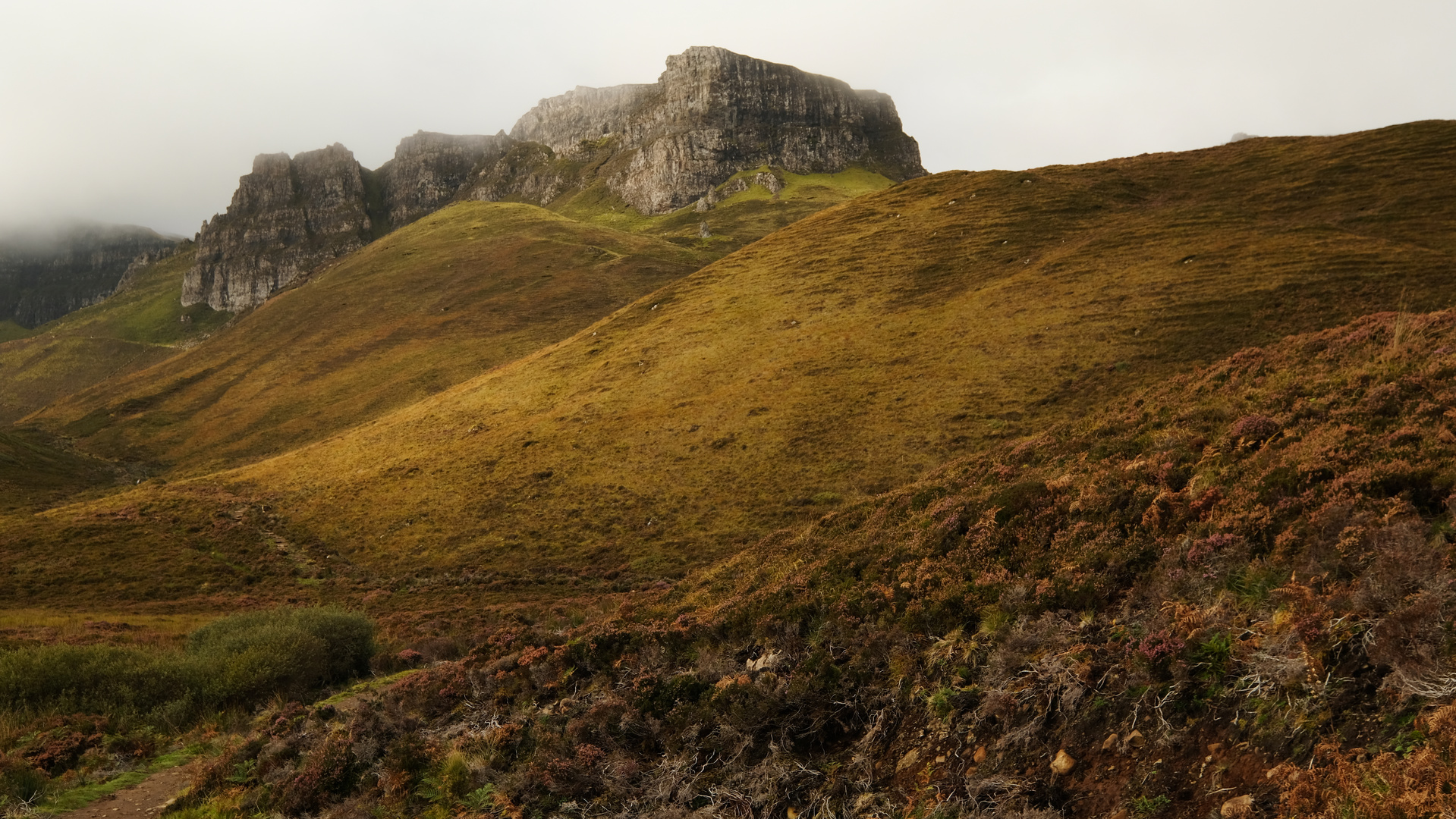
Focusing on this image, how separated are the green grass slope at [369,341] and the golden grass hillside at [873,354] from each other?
33.9 m

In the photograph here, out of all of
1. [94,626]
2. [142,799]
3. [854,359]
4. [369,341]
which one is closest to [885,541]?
[142,799]

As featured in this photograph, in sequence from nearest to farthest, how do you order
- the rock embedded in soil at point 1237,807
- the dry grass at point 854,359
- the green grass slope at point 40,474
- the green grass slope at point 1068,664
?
the rock embedded in soil at point 1237,807 < the green grass slope at point 1068,664 < the dry grass at point 854,359 < the green grass slope at point 40,474

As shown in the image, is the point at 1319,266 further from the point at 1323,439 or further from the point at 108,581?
the point at 108,581

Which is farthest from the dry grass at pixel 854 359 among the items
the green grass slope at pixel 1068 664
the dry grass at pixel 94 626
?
the green grass slope at pixel 1068 664

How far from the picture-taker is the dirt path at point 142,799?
13719 mm

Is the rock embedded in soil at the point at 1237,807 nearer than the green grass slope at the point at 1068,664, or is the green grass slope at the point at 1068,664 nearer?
the rock embedded in soil at the point at 1237,807

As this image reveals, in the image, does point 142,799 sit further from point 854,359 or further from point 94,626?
point 854,359

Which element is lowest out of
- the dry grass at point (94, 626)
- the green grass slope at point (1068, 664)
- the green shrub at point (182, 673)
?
the dry grass at point (94, 626)

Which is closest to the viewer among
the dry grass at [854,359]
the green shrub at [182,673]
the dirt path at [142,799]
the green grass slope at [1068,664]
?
the green grass slope at [1068,664]

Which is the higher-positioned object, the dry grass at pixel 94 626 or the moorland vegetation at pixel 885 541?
the moorland vegetation at pixel 885 541

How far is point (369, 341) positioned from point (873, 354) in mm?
99077

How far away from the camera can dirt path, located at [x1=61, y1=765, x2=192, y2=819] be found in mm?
13719

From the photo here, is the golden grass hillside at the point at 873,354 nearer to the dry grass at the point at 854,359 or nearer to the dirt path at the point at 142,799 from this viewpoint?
the dry grass at the point at 854,359

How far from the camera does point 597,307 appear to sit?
118 metres
